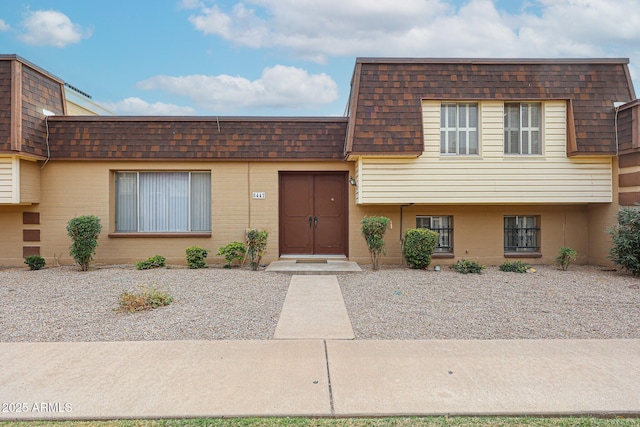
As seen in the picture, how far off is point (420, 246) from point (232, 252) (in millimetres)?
4465

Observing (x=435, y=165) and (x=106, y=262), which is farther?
(x=106, y=262)

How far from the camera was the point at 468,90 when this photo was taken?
10.5 meters

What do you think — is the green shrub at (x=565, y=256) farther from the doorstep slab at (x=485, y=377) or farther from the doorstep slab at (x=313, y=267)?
the doorstep slab at (x=485, y=377)

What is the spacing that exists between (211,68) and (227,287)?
42.4 ft

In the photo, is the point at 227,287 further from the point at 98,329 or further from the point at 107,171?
the point at 107,171

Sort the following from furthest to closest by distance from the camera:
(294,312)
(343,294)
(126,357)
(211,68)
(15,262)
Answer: (211,68), (15,262), (343,294), (294,312), (126,357)

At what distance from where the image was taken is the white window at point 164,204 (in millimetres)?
11656

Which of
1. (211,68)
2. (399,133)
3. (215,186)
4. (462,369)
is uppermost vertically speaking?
(211,68)

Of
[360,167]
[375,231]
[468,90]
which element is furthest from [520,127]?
[375,231]

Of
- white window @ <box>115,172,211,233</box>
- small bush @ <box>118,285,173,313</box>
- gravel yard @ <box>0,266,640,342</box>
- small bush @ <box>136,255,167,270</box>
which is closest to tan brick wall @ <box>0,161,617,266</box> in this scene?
white window @ <box>115,172,211,233</box>

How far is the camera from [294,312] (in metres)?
6.40

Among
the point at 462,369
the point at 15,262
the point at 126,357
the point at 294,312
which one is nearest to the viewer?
the point at 462,369

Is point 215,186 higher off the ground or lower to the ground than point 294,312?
higher

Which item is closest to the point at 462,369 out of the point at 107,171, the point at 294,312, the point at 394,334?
the point at 394,334
